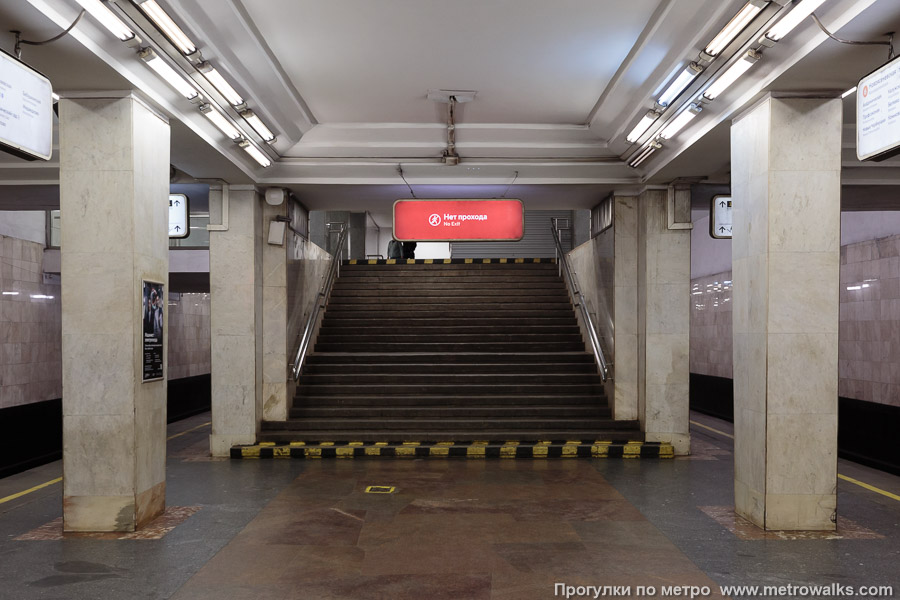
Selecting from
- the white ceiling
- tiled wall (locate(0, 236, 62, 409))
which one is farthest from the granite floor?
the white ceiling

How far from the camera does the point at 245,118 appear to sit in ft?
21.2

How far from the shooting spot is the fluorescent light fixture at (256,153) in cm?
717

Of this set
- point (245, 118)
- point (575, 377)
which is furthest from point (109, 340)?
point (575, 377)

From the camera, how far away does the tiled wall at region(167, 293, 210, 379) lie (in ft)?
48.6

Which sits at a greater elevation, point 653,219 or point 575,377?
point 653,219

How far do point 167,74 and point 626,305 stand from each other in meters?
6.39

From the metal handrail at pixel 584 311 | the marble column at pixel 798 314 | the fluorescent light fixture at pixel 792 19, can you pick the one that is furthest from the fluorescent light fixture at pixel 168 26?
the metal handrail at pixel 584 311

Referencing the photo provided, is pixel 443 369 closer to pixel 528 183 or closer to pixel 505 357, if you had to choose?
pixel 505 357

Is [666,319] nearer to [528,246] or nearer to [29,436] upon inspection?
[29,436]

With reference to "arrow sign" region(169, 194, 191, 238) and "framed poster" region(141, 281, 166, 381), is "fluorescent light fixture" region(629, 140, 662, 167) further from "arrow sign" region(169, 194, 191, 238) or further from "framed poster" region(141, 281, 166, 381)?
"arrow sign" region(169, 194, 191, 238)

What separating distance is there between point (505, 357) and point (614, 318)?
2364mm

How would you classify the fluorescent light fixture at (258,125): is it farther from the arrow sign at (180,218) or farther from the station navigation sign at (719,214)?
the station navigation sign at (719,214)

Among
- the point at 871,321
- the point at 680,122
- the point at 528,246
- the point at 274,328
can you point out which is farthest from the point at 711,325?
the point at 528,246

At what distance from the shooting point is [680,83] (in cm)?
563
